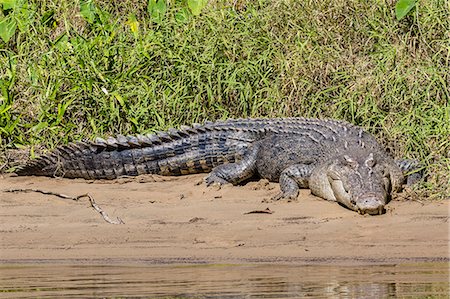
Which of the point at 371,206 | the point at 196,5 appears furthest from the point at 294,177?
the point at 196,5

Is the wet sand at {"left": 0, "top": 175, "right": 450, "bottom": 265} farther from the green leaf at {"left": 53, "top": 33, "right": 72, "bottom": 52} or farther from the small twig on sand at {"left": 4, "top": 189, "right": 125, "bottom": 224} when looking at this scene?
the green leaf at {"left": 53, "top": 33, "right": 72, "bottom": 52}

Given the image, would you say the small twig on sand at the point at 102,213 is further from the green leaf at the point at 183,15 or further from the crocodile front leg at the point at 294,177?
the green leaf at the point at 183,15

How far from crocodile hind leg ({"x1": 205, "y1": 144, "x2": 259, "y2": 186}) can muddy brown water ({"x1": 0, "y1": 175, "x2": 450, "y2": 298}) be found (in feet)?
0.74

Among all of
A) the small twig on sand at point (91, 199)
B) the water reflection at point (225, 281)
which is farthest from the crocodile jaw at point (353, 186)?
the small twig on sand at point (91, 199)

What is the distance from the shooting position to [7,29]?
31.3 feet

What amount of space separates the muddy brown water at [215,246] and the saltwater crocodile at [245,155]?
27 cm

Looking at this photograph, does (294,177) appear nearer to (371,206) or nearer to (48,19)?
(371,206)

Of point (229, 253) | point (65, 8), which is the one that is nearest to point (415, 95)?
point (229, 253)

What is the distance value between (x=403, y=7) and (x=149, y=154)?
7.56 ft

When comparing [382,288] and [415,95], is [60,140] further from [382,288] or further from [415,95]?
[382,288]

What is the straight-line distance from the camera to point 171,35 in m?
9.26

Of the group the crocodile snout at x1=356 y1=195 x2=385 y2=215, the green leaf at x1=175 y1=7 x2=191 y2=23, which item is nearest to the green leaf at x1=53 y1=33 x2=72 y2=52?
the green leaf at x1=175 y1=7 x2=191 y2=23

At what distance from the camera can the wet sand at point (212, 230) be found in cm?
599

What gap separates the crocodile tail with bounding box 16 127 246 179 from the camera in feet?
27.7
